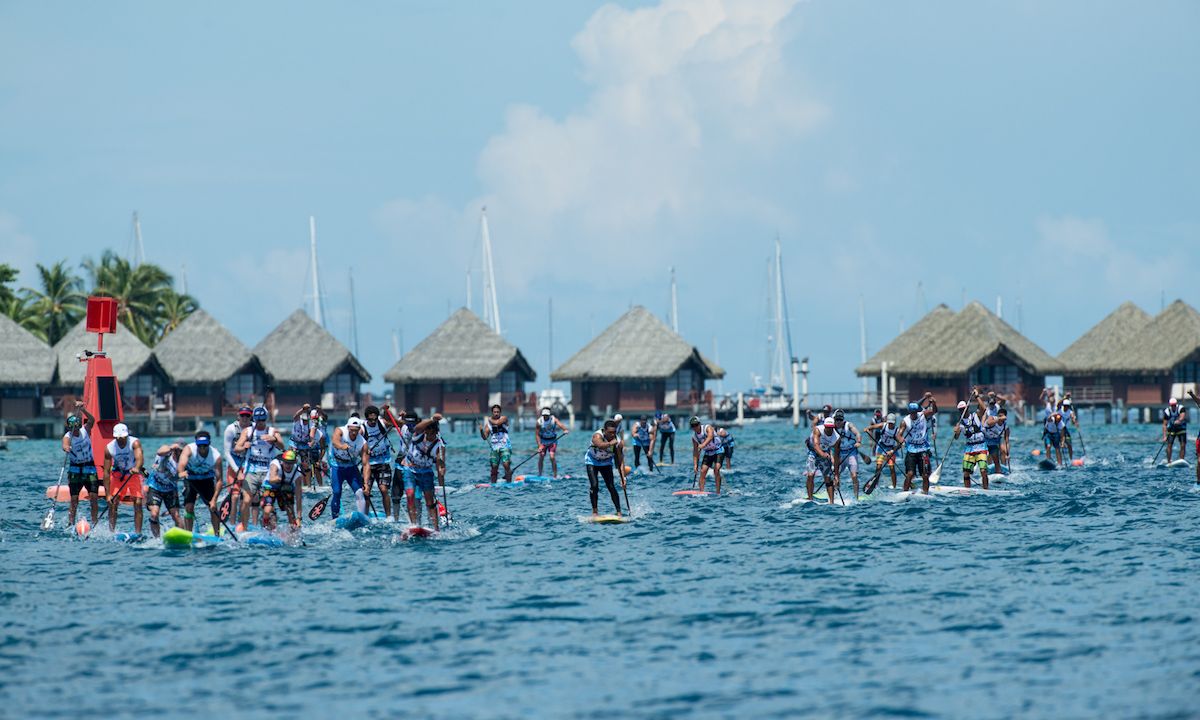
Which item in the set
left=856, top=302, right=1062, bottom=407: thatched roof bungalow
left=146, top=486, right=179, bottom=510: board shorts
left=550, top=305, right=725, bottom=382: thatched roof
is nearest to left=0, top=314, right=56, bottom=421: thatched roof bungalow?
left=550, top=305, right=725, bottom=382: thatched roof

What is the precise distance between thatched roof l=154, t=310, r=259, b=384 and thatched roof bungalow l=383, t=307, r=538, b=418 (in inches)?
336

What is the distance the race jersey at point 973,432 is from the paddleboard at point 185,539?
47.6 ft

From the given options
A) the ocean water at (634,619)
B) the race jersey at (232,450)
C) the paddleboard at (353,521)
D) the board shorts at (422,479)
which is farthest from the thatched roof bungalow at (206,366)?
the board shorts at (422,479)

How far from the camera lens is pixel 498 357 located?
88.0 metres

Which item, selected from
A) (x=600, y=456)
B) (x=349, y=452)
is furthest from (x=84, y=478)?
(x=600, y=456)

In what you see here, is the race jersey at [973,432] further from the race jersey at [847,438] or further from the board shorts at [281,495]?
the board shorts at [281,495]

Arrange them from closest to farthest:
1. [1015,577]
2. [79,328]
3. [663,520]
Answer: [1015,577] → [663,520] → [79,328]

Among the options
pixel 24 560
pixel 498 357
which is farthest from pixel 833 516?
pixel 498 357

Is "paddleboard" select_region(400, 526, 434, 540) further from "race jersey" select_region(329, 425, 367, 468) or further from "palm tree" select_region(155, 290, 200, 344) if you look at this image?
"palm tree" select_region(155, 290, 200, 344)

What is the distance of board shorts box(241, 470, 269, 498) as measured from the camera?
23797mm

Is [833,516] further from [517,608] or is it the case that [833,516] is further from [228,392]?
[228,392]

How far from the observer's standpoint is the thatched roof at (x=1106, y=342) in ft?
301

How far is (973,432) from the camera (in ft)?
101

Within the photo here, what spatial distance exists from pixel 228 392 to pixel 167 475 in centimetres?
6677
